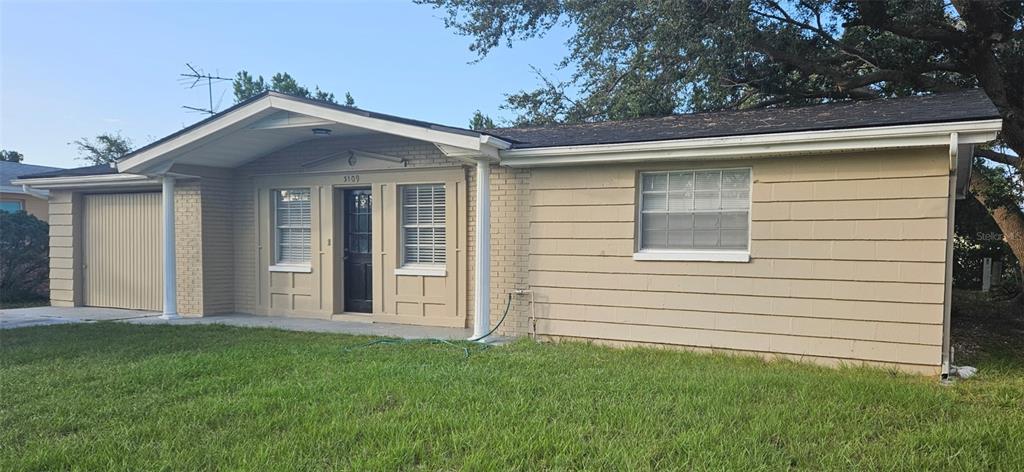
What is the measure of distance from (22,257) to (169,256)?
687 centimetres

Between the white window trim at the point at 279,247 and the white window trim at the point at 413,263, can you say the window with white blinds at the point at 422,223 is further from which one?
the white window trim at the point at 279,247

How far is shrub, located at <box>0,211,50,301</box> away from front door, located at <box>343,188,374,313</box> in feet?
29.7

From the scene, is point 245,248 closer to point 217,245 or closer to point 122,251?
point 217,245

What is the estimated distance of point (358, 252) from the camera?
33.2 ft

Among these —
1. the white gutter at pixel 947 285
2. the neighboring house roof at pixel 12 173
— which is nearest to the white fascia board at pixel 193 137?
the white gutter at pixel 947 285

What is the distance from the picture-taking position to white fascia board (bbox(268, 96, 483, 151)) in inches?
298

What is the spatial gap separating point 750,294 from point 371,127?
489cm

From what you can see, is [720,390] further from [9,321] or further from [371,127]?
[9,321]

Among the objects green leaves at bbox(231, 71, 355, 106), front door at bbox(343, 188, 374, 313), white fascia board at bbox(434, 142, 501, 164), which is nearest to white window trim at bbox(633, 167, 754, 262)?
white fascia board at bbox(434, 142, 501, 164)

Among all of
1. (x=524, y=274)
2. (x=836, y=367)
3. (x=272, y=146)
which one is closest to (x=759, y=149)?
(x=836, y=367)

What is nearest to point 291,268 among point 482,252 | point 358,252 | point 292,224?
point 292,224

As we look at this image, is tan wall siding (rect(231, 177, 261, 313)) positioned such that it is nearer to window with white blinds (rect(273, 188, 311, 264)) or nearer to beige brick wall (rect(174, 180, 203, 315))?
window with white blinds (rect(273, 188, 311, 264))

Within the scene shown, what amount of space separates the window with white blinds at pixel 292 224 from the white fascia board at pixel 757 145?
4.11m

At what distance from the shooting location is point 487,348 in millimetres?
7301
